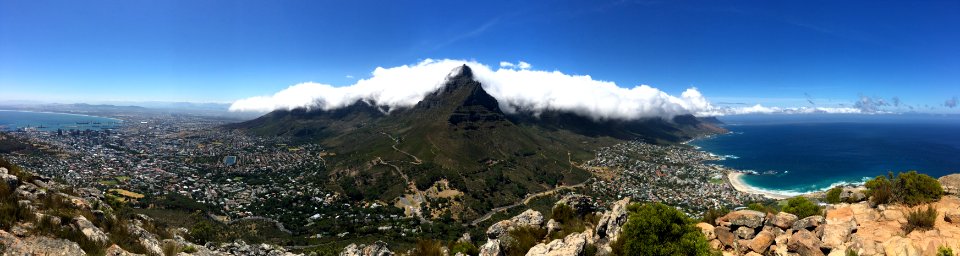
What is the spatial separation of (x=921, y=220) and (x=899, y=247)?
12.5ft

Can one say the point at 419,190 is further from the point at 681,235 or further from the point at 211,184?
the point at 681,235

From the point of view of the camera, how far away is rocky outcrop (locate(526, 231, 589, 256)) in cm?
2120

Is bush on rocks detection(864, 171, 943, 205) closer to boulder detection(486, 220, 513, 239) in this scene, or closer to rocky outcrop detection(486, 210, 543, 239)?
rocky outcrop detection(486, 210, 543, 239)

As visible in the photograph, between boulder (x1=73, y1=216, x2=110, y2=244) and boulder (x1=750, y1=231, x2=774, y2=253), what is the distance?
31.0 metres

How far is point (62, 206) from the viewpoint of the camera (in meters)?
19.5

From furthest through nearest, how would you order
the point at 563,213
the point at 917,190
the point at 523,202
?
the point at 523,202
the point at 563,213
the point at 917,190

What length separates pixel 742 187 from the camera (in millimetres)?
139000

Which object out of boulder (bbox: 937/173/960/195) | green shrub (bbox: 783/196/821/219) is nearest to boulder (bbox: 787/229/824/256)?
green shrub (bbox: 783/196/821/219)

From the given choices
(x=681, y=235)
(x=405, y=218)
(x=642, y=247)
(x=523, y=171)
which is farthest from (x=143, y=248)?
(x=523, y=171)

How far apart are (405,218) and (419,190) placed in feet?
92.0

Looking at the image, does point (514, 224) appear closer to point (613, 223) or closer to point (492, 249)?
point (492, 249)

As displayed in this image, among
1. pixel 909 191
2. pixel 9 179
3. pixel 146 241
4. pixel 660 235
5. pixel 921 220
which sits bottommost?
pixel 660 235

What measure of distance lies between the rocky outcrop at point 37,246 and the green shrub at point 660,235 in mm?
25048

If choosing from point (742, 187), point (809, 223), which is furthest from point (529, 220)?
point (742, 187)
